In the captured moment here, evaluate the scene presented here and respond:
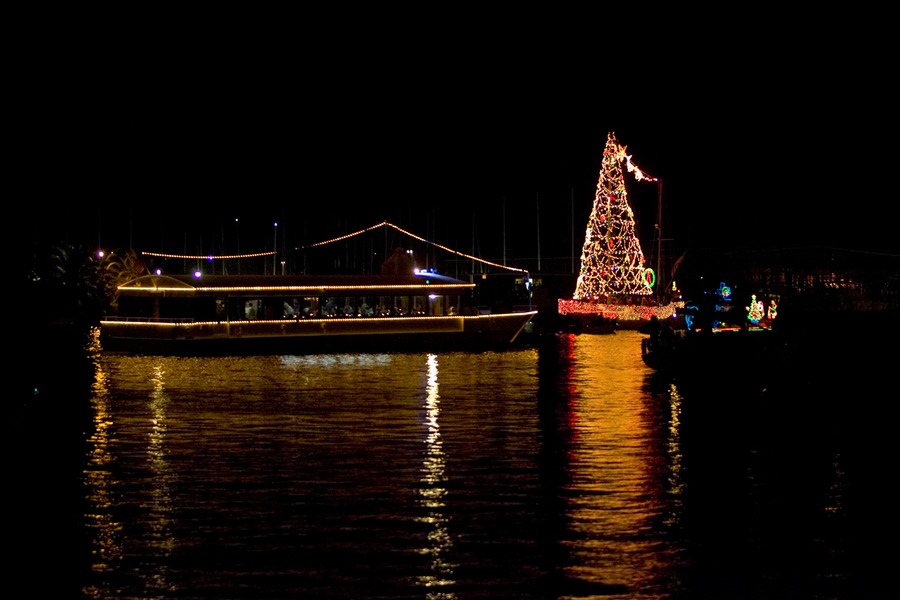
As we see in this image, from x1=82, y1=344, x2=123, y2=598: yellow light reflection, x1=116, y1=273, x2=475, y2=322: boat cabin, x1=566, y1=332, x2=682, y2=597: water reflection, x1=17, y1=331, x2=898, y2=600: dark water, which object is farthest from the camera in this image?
x1=116, y1=273, x2=475, y2=322: boat cabin

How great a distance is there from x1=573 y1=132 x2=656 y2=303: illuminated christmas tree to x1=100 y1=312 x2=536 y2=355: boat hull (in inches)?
346

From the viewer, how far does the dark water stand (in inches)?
387

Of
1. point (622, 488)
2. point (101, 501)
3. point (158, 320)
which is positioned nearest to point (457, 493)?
point (622, 488)

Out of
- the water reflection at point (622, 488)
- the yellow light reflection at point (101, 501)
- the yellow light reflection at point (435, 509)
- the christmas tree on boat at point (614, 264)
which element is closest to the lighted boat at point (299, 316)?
the christmas tree on boat at point (614, 264)

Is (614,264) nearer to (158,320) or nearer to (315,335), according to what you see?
(315,335)

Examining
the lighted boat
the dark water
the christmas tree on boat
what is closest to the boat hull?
the lighted boat

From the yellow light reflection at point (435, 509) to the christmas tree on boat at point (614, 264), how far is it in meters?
31.7

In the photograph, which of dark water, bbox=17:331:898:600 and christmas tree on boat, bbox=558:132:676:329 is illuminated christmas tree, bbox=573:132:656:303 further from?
dark water, bbox=17:331:898:600

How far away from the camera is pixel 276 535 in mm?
11266

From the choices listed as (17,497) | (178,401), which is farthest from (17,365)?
(17,497)

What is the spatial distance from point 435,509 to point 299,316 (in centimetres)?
3084

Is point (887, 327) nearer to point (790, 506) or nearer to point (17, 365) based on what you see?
point (790, 506)

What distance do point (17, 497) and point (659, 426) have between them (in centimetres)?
1065

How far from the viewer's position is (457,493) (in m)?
13.5
